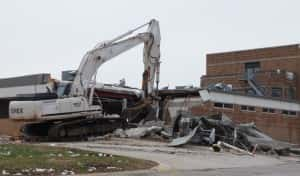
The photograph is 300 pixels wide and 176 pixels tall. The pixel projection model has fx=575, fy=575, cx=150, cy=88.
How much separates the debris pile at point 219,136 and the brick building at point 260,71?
28.9m

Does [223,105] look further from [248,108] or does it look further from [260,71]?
[260,71]

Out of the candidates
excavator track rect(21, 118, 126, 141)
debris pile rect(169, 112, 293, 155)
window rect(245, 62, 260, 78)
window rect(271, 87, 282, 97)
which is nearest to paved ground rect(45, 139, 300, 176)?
debris pile rect(169, 112, 293, 155)

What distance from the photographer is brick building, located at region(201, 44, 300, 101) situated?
65438 mm

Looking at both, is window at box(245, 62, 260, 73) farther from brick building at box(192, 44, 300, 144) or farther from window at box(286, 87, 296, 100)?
window at box(286, 87, 296, 100)

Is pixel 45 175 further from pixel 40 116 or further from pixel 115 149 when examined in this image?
pixel 40 116

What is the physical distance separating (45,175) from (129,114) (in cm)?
1992

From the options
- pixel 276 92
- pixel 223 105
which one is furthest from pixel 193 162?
pixel 276 92

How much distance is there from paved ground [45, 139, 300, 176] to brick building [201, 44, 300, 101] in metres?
34.8

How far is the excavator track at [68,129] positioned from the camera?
1245 inches

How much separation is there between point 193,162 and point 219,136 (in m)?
10.4

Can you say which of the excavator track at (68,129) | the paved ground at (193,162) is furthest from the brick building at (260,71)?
the paved ground at (193,162)

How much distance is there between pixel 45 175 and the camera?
1512 centimetres

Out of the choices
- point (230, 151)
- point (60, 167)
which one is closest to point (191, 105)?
point (230, 151)

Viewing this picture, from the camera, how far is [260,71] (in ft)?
222
